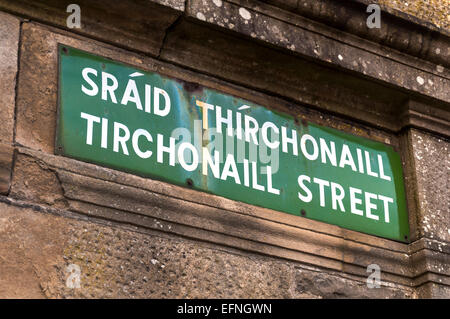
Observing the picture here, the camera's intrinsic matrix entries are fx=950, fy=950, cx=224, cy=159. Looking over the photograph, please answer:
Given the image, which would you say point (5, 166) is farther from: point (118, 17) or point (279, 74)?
point (279, 74)

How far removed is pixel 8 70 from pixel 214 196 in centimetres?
83

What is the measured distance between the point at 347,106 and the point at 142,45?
92 centimetres

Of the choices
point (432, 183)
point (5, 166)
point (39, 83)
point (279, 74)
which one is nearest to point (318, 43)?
point (279, 74)

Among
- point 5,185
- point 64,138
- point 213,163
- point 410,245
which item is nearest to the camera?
point 5,185

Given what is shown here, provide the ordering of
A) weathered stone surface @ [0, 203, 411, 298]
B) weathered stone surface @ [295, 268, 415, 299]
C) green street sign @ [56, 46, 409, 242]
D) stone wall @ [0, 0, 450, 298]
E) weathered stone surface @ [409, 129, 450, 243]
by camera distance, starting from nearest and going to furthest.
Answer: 1. weathered stone surface @ [0, 203, 411, 298]
2. stone wall @ [0, 0, 450, 298]
3. green street sign @ [56, 46, 409, 242]
4. weathered stone surface @ [295, 268, 415, 299]
5. weathered stone surface @ [409, 129, 450, 243]

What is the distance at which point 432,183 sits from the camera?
3842 millimetres

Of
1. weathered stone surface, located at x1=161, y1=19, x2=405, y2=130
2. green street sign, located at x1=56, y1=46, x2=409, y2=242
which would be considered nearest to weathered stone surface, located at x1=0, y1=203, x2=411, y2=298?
green street sign, located at x1=56, y1=46, x2=409, y2=242

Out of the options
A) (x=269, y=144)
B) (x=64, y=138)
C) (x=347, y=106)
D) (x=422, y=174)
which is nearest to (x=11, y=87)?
(x=64, y=138)

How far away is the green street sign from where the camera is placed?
3.26m

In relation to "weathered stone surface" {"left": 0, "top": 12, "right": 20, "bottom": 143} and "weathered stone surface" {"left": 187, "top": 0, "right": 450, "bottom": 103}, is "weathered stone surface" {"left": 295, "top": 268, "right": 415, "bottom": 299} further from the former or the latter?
"weathered stone surface" {"left": 0, "top": 12, "right": 20, "bottom": 143}

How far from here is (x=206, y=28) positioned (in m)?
3.52

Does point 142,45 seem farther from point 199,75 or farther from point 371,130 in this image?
point 371,130

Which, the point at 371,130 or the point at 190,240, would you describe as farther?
the point at 371,130

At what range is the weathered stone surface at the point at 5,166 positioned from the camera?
9.71ft
